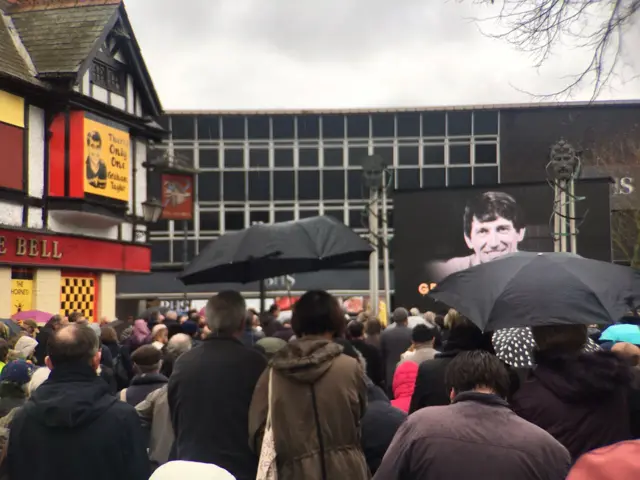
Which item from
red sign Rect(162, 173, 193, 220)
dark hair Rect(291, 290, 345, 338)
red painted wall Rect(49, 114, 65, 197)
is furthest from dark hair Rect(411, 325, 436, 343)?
red sign Rect(162, 173, 193, 220)

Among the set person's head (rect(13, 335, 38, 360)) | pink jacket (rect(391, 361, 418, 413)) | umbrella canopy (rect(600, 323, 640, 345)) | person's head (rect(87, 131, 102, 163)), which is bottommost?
pink jacket (rect(391, 361, 418, 413))

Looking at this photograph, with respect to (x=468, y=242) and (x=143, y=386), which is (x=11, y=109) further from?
(x=143, y=386)

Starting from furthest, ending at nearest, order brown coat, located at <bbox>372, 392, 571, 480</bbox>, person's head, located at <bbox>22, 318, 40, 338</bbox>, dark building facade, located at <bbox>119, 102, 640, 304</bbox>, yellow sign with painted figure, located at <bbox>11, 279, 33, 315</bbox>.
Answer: dark building facade, located at <bbox>119, 102, 640, 304</bbox> < yellow sign with painted figure, located at <bbox>11, 279, 33, 315</bbox> < person's head, located at <bbox>22, 318, 40, 338</bbox> < brown coat, located at <bbox>372, 392, 571, 480</bbox>

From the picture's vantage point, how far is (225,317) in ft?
18.4

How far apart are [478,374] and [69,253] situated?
20430 millimetres

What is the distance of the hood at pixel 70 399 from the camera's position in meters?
4.62

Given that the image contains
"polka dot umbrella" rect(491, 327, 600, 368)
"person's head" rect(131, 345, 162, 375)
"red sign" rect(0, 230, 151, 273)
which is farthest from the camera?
"red sign" rect(0, 230, 151, 273)

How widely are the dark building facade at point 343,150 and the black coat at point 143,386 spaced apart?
37.9 m

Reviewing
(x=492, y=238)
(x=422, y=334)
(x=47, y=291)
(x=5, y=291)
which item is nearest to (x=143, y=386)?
(x=422, y=334)

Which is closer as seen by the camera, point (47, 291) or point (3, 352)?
point (3, 352)

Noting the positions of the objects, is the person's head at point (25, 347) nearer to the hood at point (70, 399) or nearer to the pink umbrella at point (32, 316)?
the hood at point (70, 399)

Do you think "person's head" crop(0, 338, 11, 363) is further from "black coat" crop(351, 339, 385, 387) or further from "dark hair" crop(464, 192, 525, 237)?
"dark hair" crop(464, 192, 525, 237)

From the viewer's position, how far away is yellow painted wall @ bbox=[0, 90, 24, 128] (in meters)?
20.3

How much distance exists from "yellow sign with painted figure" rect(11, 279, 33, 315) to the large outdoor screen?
33.4 ft
